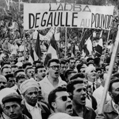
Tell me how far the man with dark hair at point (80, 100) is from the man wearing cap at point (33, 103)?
1.39 ft

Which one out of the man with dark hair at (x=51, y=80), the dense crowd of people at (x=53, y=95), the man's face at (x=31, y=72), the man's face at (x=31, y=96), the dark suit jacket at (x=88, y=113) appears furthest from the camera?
the man's face at (x=31, y=72)

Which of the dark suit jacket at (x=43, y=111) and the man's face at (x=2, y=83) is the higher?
the man's face at (x=2, y=83)

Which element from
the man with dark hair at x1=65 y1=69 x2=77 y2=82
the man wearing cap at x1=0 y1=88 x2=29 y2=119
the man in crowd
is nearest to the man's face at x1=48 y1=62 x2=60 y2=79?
the man with dark hair at x1=65 y1=69 x2=77 y2=82

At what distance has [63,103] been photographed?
5.04 metres

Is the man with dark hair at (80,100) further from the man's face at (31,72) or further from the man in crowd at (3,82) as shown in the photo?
the man's face at (31,72)

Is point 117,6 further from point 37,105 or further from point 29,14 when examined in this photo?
point 37,105

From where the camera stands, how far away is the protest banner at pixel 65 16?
6.27m

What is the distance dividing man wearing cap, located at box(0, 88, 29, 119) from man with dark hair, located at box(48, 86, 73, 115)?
0.59 metres

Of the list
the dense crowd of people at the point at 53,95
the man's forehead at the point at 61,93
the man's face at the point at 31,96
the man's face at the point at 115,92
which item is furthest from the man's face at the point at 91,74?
the man's face at the point at 31,96

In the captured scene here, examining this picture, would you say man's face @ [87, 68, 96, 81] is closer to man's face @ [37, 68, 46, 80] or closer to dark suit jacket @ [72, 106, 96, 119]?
man's face @ [37, 68, 46, 80]

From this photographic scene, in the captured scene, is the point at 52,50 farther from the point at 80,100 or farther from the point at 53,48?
the point at 80,100

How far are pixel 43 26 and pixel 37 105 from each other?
5.78 ft

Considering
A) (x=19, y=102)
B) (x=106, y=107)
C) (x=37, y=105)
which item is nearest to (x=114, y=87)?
(x=106, y=107)

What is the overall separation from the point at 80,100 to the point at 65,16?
1.90 m
